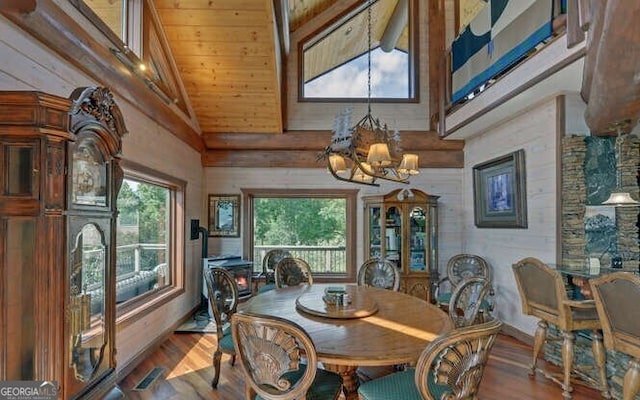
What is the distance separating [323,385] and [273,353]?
518mm

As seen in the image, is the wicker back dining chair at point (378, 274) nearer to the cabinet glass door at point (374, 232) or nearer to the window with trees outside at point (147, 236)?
the cabinet glass door at point (374, 232)

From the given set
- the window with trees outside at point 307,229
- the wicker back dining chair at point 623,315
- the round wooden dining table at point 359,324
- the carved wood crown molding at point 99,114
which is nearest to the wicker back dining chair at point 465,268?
the window with trees outside at point 307,229

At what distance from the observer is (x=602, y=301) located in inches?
93.8

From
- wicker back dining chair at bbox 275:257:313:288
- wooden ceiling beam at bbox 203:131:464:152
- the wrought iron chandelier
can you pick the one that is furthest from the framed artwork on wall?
the wrought iron chandelier

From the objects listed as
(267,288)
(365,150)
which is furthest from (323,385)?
(267,288)

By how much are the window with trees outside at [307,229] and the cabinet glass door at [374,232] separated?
542 mm

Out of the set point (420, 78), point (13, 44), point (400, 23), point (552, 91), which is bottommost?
point (13, 44)

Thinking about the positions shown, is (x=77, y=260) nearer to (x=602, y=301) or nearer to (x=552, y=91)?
(x=602, y=301)

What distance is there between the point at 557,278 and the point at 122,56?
4.11 m

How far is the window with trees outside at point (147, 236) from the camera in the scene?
3.65 meters

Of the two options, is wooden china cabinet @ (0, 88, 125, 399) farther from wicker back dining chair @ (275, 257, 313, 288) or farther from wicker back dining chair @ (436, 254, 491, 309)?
wicker back dining chair @ (436, 254, 491, 309)

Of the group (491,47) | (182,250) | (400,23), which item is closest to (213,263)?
A: (182,250)

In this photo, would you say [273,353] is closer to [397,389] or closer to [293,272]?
[397,389]

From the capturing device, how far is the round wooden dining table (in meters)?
1.89
